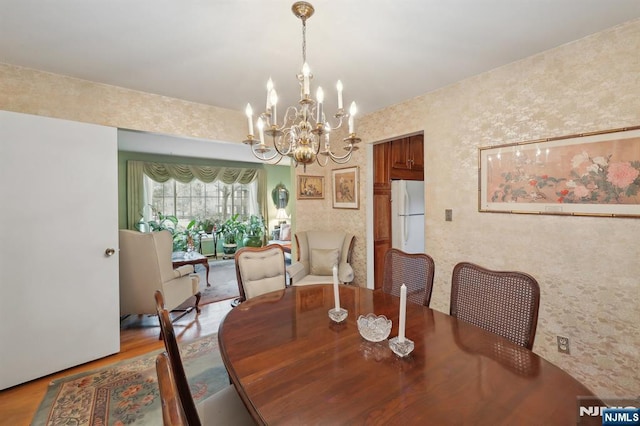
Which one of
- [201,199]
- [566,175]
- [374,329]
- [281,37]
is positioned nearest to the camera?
[374,329]

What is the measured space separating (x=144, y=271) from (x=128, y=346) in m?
0.72

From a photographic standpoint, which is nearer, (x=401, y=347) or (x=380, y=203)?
(x=401, y=347)

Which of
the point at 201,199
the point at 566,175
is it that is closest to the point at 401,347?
the point at 566,175

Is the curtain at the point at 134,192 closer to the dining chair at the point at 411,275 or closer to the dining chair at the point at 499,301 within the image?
the dining chair at the point at 411,275

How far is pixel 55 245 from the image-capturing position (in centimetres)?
228

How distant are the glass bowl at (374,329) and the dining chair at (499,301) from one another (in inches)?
23.1

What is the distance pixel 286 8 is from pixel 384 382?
1.90 meters

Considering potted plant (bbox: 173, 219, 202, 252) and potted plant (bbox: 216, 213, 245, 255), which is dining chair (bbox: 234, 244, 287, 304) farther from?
potted plant (bbox: 216, 213, 245, 255)

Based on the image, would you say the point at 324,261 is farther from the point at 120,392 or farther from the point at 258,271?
the point at 120,392

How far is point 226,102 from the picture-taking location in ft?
10.2

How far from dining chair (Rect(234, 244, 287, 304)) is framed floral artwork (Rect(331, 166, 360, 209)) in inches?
62.5

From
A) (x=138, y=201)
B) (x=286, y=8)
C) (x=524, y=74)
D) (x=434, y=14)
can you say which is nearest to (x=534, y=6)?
(x=434, y=14)

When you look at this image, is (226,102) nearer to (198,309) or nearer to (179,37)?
(179,37)

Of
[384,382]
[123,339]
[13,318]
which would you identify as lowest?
[123,339]
